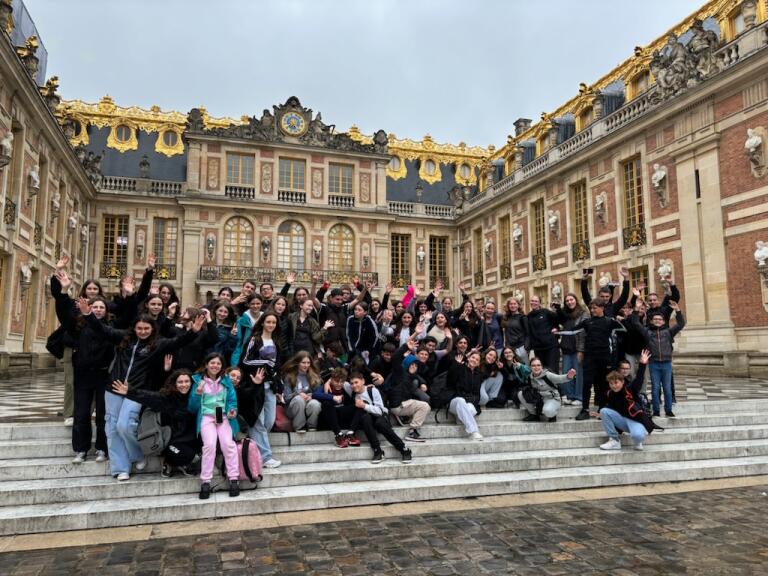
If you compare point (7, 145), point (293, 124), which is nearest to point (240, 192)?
point (293, 124)

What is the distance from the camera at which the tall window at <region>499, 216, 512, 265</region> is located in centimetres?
2405

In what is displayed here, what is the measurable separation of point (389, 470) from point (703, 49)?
47.5 feet

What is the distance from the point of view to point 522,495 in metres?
5.41

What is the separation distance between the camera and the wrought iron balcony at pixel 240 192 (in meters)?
25.1

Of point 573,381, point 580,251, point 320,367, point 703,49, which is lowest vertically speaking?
point 573,381

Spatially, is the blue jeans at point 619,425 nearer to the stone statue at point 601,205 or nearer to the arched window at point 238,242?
the stone statue at point 601,205

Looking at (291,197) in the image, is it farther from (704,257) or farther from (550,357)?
(550,357)

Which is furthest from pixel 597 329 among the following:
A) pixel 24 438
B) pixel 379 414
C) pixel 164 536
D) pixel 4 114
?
pixel 4 114

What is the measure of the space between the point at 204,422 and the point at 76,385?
1.33 metres

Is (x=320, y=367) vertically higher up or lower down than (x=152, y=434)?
higher up

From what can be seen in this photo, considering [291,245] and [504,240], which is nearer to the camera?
[504,240]

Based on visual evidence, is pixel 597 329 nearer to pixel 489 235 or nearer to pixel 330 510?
pixel 330 510

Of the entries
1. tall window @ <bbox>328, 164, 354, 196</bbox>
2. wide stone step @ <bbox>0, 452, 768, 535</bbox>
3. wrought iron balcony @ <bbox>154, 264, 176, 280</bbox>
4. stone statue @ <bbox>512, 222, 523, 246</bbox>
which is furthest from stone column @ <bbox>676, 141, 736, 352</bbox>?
wrought iron balcony @ <bbox>154, 264, 176, 280</bbox>

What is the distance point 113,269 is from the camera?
2423 cm
